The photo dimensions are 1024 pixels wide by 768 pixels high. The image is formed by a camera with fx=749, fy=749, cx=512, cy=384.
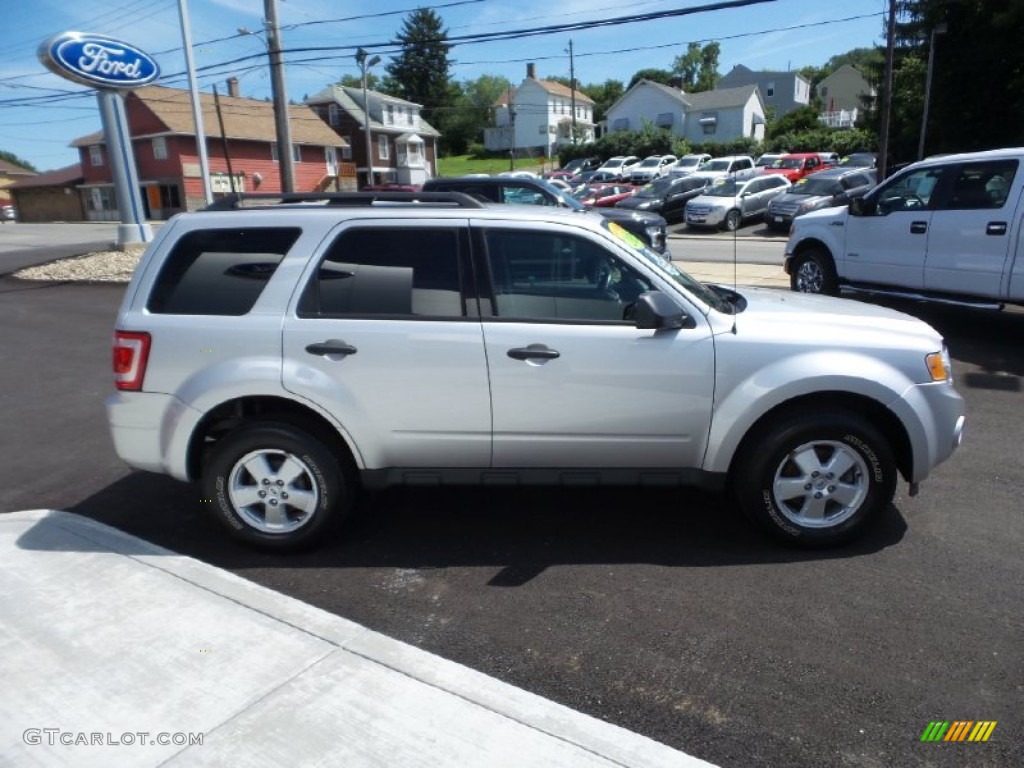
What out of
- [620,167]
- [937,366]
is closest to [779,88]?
[620,167]

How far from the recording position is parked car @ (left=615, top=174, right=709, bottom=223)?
28748 millimetres

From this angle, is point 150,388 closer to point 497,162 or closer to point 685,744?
point 685,744

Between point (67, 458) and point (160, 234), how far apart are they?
8.24 ft

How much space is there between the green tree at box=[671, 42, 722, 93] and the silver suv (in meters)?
121

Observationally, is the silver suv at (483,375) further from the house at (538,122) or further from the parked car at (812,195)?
the house at (538,122)

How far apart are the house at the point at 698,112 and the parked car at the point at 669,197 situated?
40280 mm

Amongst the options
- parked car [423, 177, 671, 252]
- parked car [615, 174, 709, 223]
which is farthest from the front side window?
parked car [615, 174, 709, 223]

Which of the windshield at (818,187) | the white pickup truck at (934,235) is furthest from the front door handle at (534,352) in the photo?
the windshield at (818,187)

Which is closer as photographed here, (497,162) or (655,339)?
(655,339)

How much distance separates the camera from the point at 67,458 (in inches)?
221

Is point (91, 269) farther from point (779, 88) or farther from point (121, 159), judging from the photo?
point (779, 88)

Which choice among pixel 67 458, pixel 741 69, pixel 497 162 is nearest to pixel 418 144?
pixel 497 162

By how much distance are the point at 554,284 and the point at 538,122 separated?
291ft

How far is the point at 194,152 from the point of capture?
4803cm
